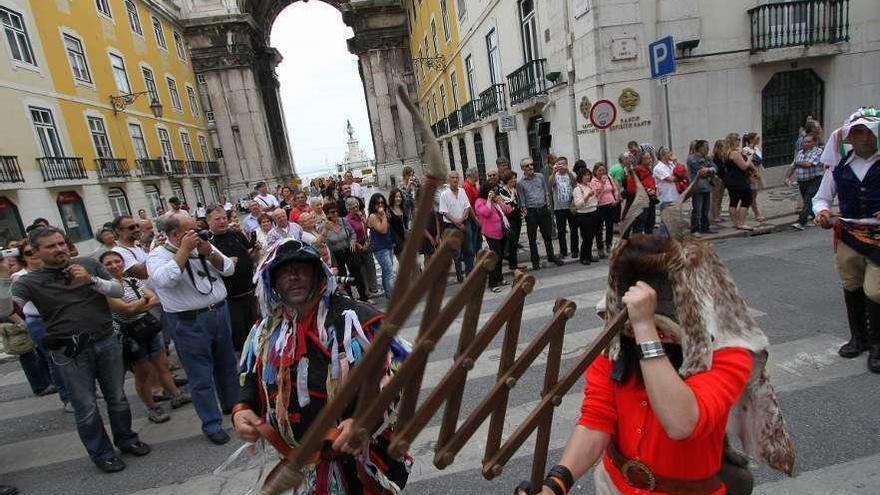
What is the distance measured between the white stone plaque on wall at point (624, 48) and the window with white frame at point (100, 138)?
77.4 ft

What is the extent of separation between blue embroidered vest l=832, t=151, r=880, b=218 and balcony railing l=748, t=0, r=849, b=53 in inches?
396

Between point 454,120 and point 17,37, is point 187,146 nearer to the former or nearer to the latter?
point 17,37

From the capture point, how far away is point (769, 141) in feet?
39.3

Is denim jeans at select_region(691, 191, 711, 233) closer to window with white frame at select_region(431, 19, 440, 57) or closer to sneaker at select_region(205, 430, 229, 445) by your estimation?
sneaker at select_region(205, 430, 229, 445)

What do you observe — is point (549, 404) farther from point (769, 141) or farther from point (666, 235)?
point (769, 141)

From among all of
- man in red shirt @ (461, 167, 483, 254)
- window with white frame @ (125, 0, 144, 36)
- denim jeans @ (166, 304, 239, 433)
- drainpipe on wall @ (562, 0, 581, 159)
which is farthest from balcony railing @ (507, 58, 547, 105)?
window with white frame @ (125, 0, 144, 36)

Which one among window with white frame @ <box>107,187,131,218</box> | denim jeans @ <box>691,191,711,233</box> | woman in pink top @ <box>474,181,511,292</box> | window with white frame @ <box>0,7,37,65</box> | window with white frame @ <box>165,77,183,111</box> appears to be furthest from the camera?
window with white frame @ <box>165,77,183,111</box>

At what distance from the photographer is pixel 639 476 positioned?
142 cm

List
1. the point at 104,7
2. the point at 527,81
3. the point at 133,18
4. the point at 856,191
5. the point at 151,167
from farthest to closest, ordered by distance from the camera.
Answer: the point at 133,18 → the point at 151,167 → the point at 104,7 → the point at 527,81 → the point at 856,191

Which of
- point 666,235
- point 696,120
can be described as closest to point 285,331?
point 666,235

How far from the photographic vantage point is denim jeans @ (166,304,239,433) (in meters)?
3.65

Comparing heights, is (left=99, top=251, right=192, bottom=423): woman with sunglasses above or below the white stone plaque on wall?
below

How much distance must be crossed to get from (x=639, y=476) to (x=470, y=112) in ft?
72.5

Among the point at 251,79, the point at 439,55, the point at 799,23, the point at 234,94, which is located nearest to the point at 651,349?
the point at 799,23
